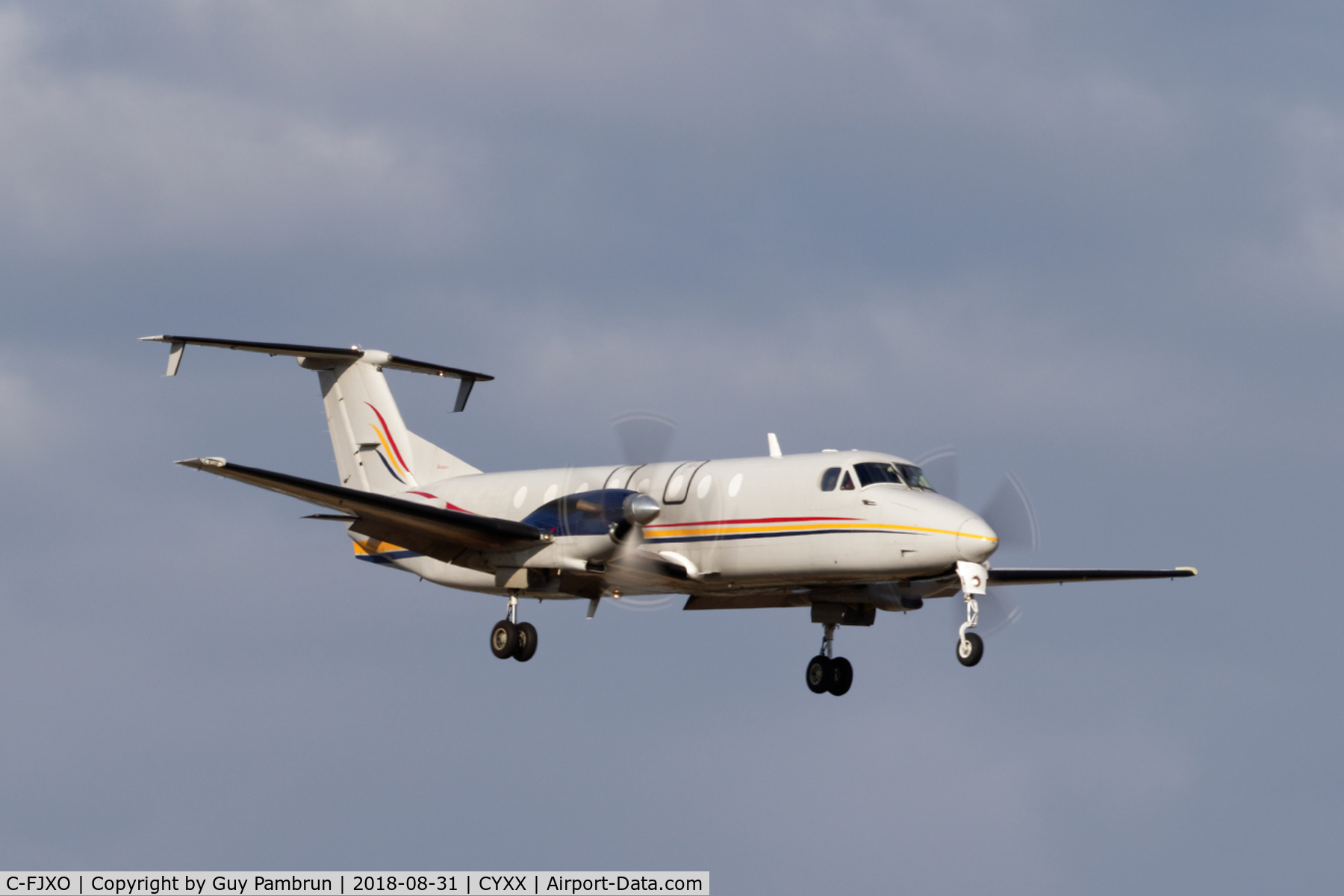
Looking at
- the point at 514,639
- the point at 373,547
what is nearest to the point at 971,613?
the point at 514,639

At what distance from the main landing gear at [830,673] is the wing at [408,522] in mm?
4955

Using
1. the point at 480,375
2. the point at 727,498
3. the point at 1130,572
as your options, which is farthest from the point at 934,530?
the point at 480,375

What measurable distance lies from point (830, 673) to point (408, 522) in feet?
23.4

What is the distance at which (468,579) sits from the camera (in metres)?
26.4

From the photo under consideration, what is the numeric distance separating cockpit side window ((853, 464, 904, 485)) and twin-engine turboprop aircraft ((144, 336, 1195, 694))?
19mm

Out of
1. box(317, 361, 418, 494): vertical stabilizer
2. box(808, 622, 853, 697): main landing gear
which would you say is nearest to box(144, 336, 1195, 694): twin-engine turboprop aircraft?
box(808, 622, 853, 697): main landing gear

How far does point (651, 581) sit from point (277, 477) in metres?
5.73

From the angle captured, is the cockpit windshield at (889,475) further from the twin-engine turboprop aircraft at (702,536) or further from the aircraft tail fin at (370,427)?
the aircraft tail fin at (370,427)

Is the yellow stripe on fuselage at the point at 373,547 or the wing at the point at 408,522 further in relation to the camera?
the yellow stripe on fuselage at the point at 373,547

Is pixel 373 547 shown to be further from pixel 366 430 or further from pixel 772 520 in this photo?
pixel 772 520

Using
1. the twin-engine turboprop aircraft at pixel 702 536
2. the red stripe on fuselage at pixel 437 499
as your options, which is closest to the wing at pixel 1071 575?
the twin-engine turboprop aircraft at pixel 702 536

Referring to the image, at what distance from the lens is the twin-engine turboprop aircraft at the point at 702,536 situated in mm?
22094

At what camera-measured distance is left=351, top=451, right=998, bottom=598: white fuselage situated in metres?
22.0

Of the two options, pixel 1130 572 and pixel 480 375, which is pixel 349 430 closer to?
pixel 480 375
